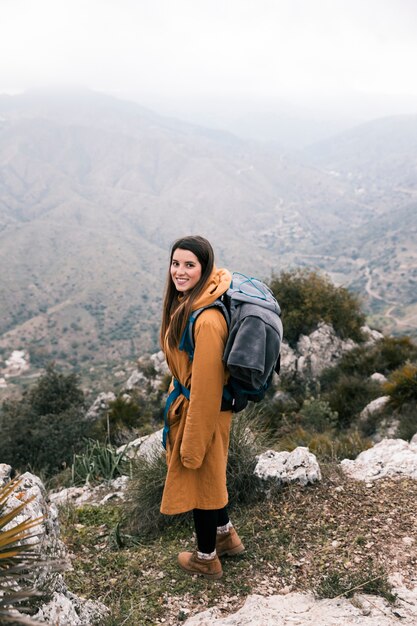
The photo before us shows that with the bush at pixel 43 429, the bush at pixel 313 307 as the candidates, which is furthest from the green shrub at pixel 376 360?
the bush at pixel 43 429

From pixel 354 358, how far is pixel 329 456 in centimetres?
863

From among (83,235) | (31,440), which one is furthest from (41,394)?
(83,235)

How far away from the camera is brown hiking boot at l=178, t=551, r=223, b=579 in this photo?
9.84 feet

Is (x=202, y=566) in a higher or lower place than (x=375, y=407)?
higher

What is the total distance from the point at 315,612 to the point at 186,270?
214 cm

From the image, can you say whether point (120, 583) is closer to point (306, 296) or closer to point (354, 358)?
point (354, 358)

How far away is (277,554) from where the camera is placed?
3.17 m

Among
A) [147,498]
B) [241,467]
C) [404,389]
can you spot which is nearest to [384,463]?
[241,467]

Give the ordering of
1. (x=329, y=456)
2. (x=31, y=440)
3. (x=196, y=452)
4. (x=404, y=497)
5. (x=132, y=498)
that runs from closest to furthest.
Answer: (x=196, y=452), (x=404, y=497), (x=132, y=498), (x=329, y=456), (x=31, y=440)

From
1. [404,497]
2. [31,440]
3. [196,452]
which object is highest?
[196,452]

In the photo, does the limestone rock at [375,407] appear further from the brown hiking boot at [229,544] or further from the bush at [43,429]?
the bush at [43,429]

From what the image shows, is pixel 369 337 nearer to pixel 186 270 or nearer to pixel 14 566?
pixel 186 270

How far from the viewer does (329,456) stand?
4.79 m

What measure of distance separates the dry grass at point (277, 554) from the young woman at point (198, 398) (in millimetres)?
265
